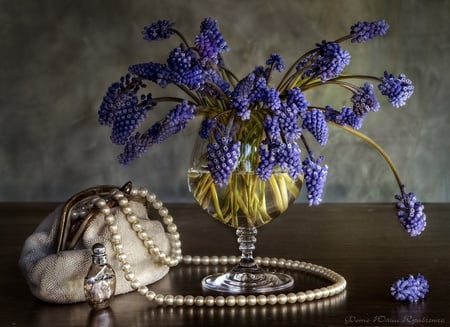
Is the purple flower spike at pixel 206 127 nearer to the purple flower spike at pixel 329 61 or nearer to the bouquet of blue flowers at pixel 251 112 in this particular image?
the bouquet of blue flowers at pixel 251 112

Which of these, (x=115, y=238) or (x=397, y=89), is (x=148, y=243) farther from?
(x=397, y=89)

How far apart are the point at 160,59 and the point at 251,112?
256cm

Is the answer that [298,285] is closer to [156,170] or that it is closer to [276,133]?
[276,133]

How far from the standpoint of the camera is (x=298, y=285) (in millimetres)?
1088

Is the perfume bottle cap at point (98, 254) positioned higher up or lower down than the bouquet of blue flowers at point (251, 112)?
lower down

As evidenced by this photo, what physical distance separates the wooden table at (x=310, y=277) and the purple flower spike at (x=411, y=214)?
10 cm

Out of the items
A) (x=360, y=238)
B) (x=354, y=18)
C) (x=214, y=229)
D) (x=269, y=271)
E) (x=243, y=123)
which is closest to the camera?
(x=243, y=123)

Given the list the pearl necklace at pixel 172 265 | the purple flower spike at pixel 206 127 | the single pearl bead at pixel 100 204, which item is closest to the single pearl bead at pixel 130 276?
the pearl necklace at pixel 172 265

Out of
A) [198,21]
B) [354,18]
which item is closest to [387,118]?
[354,18]

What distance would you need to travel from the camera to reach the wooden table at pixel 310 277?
3.02 feet

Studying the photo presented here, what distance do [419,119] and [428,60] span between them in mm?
280

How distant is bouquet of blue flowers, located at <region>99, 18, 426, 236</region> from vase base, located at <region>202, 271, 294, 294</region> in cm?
10

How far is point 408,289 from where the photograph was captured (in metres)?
0.98

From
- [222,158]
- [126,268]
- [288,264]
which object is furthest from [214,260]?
[222,158]
